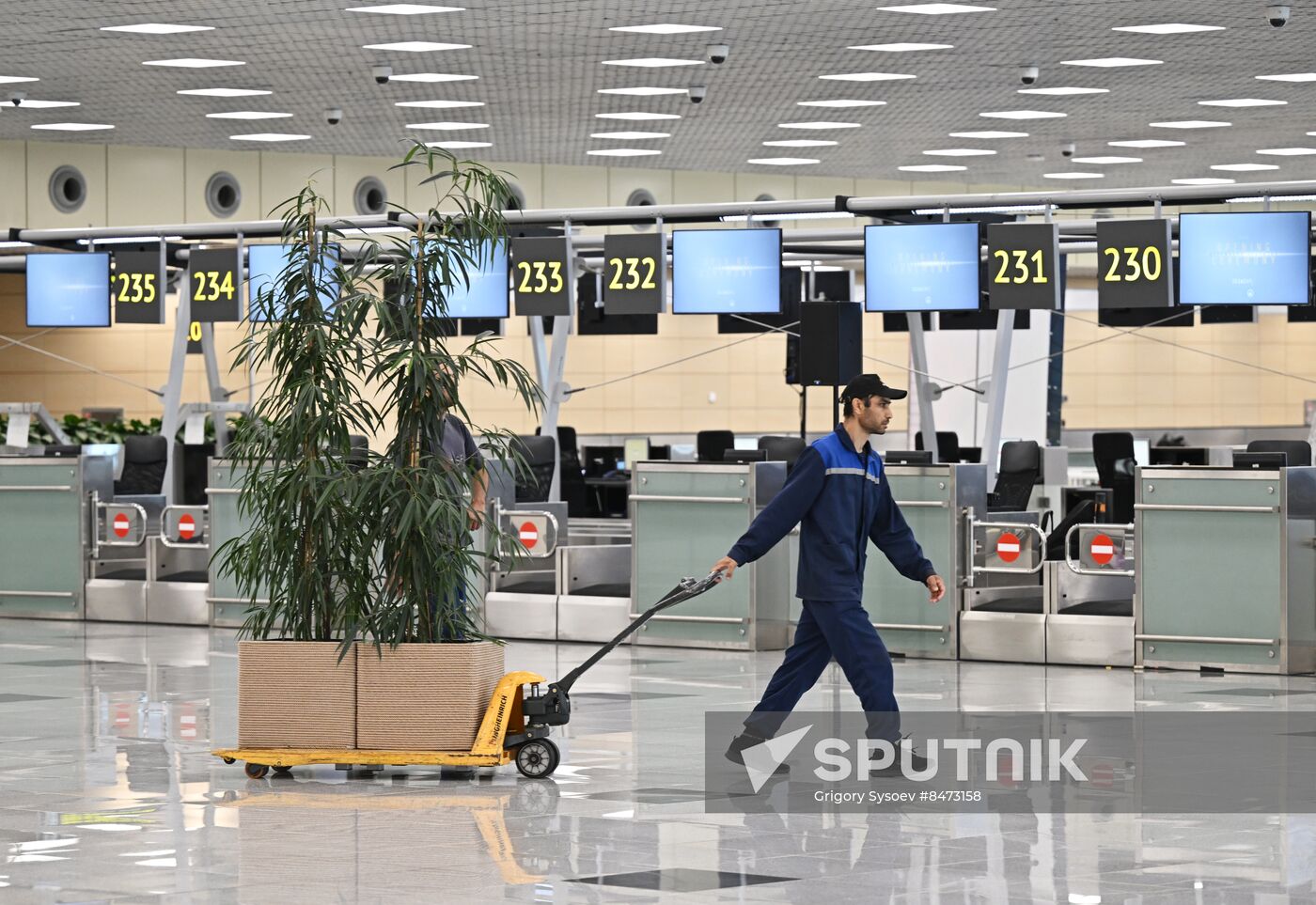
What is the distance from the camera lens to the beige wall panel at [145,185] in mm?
25391

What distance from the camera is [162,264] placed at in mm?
18734

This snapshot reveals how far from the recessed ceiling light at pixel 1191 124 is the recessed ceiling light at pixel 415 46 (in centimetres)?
846

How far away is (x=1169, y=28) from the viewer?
17.1m

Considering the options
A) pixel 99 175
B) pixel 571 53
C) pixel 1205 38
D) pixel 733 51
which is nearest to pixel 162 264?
pixel 571 53

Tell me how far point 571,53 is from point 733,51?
4.36ft

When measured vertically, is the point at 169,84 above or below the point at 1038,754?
above

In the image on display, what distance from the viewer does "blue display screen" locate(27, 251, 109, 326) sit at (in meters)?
19.0

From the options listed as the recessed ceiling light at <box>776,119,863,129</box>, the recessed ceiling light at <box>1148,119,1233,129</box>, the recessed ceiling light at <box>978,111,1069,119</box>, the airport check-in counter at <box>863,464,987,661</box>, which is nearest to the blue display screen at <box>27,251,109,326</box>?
the recessed ceiling light at <box>776,119,863,129</box>

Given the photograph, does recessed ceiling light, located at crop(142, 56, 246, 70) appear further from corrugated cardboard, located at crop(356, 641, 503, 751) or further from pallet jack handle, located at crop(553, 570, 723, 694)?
pallet jack handle, located at crop(553, 570, 723, 694)

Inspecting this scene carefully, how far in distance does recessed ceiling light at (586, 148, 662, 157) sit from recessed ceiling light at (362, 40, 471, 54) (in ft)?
25.2

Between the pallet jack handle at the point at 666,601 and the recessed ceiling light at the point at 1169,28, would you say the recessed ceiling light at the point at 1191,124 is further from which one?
the pallet jack handle at the point at 666,601

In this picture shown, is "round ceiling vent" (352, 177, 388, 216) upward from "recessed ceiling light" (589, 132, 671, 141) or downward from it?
downward

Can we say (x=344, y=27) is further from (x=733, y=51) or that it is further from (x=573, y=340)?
(x=573, y=340)

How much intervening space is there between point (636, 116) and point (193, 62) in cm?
519
